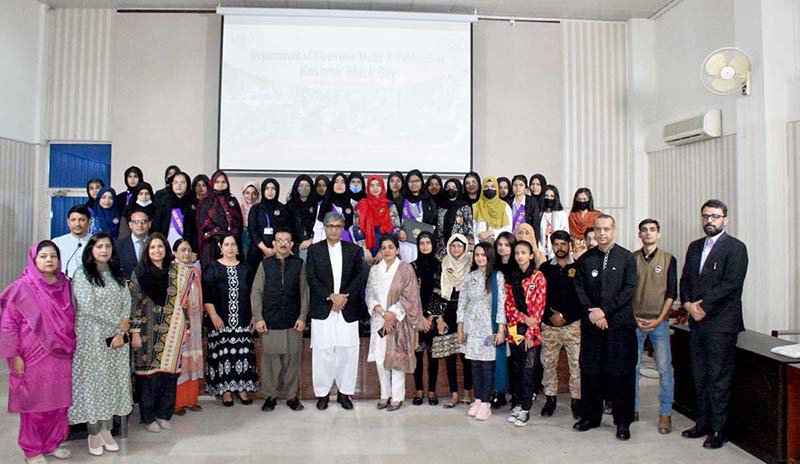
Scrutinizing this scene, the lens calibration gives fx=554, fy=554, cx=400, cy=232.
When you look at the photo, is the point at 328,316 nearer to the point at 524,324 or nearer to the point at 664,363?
the point at 524,324

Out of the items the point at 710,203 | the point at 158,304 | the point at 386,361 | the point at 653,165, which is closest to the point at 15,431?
the point at 158,304

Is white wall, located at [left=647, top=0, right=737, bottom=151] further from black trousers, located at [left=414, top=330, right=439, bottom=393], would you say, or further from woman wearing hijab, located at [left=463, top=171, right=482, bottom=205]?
black trousers, located at [left=414, top=330, right=439, bottom=393]

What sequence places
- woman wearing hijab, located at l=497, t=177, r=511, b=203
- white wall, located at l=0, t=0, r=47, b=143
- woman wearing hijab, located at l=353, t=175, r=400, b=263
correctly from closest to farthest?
woman wearing hijab, located at l=353, t=175, r=400, b=263, woman wearing hijab, located at l=497, t=177, r=511, b=203, white wall, located at l=0, t=0, r=47, b=143

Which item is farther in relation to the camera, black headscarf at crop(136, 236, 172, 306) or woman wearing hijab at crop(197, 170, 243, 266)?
woman wearing hijab at crop(197, 170, 243, 266)

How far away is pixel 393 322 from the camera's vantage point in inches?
168

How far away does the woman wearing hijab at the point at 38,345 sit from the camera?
10.2 feet

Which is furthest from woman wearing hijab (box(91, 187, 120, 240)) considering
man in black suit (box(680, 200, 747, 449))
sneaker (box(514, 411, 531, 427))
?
man in black suit (box(680, 200, 747, 449))

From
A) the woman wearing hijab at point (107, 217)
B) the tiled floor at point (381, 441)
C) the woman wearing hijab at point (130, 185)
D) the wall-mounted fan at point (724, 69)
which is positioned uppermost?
the wall-mounted fan at point (724, 69)

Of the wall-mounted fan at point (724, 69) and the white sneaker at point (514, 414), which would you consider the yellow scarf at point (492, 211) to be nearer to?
the white sneaker at point (514, 414)

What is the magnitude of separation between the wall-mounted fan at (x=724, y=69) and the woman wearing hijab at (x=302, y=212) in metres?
3.88

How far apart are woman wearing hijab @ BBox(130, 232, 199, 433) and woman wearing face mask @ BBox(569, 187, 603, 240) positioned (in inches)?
151

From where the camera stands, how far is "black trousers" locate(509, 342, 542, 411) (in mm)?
3967

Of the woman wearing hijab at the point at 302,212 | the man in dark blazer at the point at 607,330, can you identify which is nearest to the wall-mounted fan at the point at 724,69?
the man in dark blazer at the point at 607,330

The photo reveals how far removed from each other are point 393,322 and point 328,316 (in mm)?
509
